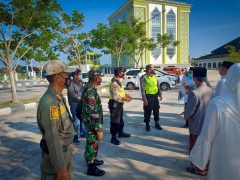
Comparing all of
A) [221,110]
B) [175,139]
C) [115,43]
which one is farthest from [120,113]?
[115,43]

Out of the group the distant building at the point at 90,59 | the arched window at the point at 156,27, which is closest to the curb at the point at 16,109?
the distant building at the point at 90,59

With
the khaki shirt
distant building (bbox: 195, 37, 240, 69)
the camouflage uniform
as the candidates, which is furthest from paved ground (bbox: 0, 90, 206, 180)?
distant building (bbox: 195, 37, 240, 69)

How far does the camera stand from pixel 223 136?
1.93 metres

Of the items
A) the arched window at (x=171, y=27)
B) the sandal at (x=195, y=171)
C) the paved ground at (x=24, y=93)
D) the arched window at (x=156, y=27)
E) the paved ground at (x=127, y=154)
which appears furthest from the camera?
the arched window at (x=171, y=27)

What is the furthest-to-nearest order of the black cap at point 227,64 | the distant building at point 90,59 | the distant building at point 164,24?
the distant building at point 90,59 < the distant building at point 164,24 < the black cap at point 227,64

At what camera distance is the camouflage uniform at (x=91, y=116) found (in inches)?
135

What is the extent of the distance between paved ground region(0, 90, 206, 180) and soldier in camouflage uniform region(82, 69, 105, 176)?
11.6 inches

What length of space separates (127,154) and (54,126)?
2.93 metres

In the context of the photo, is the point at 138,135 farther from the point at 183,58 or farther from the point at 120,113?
the point at 183,58

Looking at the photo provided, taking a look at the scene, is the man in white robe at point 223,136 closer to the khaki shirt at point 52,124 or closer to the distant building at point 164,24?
the khaki shirt at point 52,124

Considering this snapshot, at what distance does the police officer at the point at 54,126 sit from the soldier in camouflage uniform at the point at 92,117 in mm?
1156

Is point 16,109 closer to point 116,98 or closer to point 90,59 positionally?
point 116,98

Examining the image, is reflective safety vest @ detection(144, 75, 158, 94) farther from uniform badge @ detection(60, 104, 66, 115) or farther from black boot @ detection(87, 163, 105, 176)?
uniform badge @ detection(60, 104, 66, 115)

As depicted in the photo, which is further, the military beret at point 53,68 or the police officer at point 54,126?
the military beret at point 53,68
